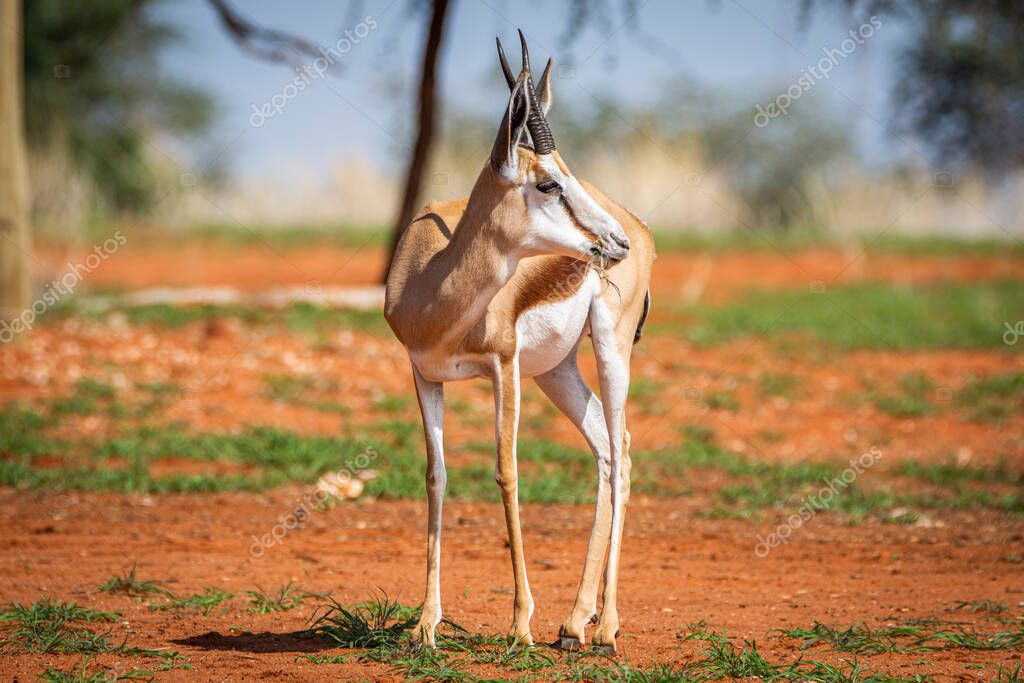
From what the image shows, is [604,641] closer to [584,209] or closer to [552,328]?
[552,328]

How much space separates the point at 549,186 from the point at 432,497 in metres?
1.34

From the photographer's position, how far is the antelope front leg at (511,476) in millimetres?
4262

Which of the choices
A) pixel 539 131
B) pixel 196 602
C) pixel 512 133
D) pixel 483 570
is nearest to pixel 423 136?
pixel 483 570

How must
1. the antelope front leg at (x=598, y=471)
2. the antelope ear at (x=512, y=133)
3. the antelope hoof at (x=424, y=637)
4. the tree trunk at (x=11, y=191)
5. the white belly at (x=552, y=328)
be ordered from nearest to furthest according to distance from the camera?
the antelope ear at (x=512, y=133)
the antelope hoof at (x=424, y=637)
the antelope front leg at (x=598, y=471)
the white belly at (x=552, y=328)
the tree trunk at (x=11, y=191)

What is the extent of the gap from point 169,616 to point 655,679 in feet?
7.48

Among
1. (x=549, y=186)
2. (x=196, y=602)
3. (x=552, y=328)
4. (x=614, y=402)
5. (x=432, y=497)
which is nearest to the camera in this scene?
(x=549, y=186)

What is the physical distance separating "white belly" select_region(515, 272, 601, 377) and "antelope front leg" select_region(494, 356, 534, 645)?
0.24m

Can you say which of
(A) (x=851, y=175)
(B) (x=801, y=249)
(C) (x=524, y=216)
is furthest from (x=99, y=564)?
(A) (x=851, y=175)

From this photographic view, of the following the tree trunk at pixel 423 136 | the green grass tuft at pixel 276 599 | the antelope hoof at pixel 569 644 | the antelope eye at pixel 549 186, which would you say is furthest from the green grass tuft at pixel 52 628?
the tree trunk at pixel 423 136

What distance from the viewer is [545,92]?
454 centimetres

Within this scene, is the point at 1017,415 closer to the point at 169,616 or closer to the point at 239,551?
the point at 239,551

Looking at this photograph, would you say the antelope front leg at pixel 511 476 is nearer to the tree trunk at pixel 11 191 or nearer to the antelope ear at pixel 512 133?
the antelope ear at pixel 512 133

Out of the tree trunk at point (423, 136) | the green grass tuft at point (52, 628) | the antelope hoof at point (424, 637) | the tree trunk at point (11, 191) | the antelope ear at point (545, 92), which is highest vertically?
the tree trunk at point (423, 136)

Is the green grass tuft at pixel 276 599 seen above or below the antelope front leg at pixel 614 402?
below
